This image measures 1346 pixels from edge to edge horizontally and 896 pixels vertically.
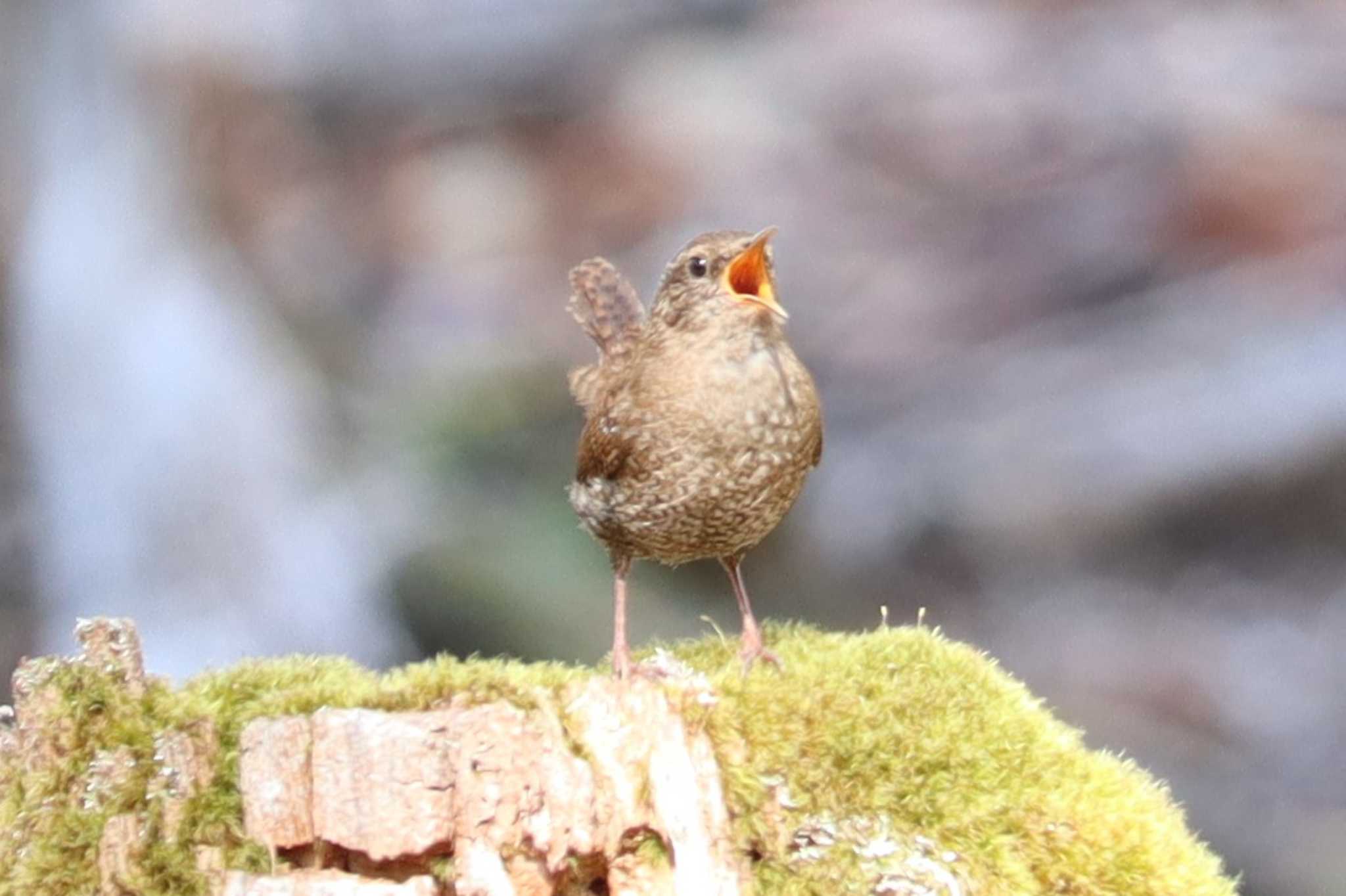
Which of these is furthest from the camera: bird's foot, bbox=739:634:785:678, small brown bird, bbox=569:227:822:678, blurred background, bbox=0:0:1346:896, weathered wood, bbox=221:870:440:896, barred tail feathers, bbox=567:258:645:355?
blurred background, bbox=0:0:1346:896

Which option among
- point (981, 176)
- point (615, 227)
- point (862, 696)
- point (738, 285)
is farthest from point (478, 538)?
point (862, 696)

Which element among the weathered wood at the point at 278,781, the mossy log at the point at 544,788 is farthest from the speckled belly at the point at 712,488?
the weathered wood at the point at 278,781

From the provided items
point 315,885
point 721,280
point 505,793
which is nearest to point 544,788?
point 505,793

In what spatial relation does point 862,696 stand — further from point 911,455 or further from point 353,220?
point 353,220

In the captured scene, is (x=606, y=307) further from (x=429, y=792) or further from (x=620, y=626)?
(x=429, y=792)

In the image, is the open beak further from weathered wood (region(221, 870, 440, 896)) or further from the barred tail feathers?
weathered wood (region(221, 870, 440, 896))

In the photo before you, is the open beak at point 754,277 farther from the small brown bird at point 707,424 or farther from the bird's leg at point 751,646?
the bird's leg at point 751,646

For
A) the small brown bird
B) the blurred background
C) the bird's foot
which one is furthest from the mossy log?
the blurred background
